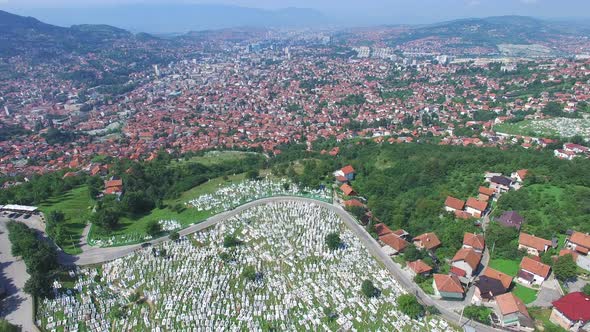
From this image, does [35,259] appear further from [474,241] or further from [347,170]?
[474,241]

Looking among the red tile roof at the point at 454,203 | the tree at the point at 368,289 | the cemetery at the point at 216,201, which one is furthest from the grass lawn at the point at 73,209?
the red tile roof at the point at 454,203

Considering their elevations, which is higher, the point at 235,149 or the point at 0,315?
the point at 0,315

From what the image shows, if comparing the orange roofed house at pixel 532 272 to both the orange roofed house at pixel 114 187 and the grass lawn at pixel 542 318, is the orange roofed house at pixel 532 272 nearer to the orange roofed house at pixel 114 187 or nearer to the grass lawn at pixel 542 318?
the grass lawn at pixel 542 318

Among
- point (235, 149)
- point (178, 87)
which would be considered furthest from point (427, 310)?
point (178, 87)

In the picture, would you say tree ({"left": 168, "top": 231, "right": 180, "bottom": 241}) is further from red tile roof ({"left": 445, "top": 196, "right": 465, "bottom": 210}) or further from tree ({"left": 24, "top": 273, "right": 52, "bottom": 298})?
red tile roof ({"left": 445, "top": 196, "right": 465, "bottom": 210})

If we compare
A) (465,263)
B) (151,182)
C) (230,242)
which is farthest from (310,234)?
(151,182)

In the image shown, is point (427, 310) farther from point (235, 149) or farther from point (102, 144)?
point (102, 144)

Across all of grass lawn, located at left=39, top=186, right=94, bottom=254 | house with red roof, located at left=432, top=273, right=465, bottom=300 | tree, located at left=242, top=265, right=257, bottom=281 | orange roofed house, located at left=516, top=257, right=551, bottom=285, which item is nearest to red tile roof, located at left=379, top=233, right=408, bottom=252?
house with red roof, located at left=432, top=273, right=465, bottom=300
